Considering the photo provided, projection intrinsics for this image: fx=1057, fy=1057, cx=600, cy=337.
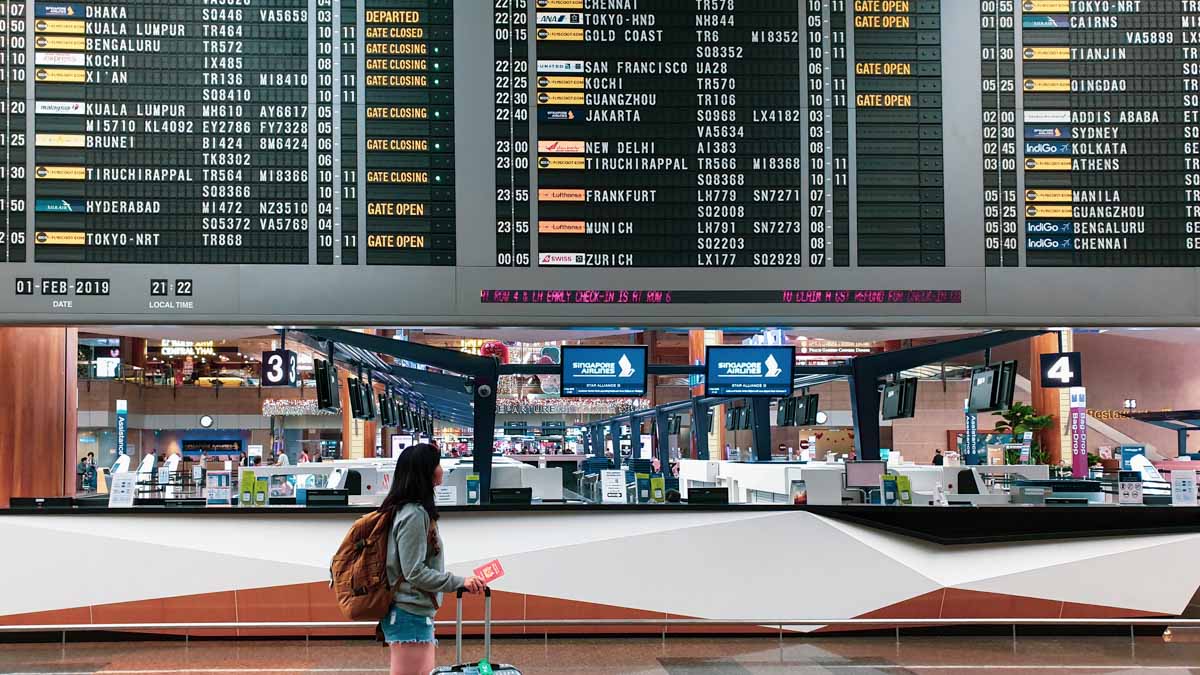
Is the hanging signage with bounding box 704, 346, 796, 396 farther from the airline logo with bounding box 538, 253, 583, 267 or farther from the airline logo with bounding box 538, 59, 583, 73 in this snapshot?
the airline logo with bounding box 538, 59, 583, 73

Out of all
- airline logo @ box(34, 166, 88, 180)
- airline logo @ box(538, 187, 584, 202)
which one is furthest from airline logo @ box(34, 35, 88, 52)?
airline logo @ box(538, 187, 584, 202)

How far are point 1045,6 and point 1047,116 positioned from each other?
2.48ft

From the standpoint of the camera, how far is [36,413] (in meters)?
9.02

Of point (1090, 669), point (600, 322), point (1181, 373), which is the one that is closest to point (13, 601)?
point (600, 322)

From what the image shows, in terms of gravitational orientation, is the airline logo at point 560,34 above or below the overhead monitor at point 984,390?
above

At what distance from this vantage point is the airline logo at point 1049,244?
281 inches

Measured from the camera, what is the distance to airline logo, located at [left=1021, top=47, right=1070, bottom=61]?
716cm

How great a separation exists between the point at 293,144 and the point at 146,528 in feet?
10.7

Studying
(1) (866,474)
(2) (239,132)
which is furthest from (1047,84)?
(2) (239,132)

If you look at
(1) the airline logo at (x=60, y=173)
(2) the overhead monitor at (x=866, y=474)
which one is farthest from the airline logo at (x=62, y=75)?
(2) the overhead monitor at (x=866, y=474)

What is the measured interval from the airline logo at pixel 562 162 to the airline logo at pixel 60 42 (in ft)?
9.96

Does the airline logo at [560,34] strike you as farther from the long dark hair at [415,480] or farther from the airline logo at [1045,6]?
the long dark hair at [415,480]

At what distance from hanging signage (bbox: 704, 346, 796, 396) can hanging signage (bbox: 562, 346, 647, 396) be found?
0.75 meters

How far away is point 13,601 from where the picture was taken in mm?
7875
